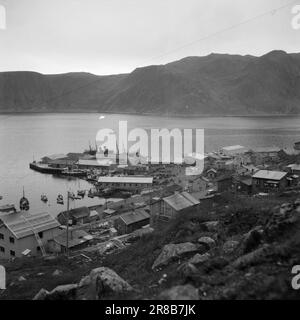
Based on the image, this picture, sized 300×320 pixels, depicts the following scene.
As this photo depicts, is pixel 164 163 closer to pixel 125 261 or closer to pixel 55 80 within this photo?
pixel 125 261

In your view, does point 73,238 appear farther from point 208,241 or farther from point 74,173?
point 74,173

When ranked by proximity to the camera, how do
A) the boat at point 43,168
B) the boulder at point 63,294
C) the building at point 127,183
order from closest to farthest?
the boulder at point 63,294 → the building at point 127,183 → the boat at point 43,168

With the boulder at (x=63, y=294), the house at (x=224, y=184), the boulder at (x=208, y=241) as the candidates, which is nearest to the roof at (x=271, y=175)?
the house at (x=224, y=184)

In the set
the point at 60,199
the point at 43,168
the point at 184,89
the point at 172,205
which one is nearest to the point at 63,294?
the point at 172,205

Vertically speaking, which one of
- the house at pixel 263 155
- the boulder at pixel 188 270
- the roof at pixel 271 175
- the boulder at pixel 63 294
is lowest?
the house at pixel 263 155

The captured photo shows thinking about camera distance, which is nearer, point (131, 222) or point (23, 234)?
point (23, 234)

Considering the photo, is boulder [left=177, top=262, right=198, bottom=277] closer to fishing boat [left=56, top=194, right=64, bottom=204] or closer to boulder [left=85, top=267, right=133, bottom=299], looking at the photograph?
boulder [left=85, top=267, right=133, bottom=299]

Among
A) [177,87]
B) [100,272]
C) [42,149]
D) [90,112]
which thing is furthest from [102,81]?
[100,272]

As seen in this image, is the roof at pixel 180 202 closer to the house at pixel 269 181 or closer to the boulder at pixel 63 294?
the house at pixel 269 181
